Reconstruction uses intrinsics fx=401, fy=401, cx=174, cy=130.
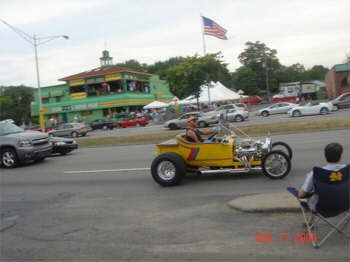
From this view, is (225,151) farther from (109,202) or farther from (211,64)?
(211,64)

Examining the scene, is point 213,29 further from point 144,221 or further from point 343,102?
point 144,221

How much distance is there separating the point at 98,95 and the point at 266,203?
193 ft

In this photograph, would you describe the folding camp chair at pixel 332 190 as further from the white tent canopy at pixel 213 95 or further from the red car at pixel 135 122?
the white tent canopy at pixel 213 95

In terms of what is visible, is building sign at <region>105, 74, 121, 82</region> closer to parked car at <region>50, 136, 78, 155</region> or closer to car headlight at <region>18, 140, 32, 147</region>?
parked car at <region>50, 136, 78, 155</region>

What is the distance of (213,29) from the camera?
140ft

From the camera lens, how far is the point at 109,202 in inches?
325

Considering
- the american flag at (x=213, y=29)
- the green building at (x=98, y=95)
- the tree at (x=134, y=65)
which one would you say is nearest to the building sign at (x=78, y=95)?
the green building at (x=98, y=95)

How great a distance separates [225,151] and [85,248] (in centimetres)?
439

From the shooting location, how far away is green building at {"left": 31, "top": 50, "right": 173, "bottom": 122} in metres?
61.4

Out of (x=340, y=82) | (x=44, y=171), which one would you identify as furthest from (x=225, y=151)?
(x=340, y=82)

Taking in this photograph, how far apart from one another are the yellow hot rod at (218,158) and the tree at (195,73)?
36303 mm

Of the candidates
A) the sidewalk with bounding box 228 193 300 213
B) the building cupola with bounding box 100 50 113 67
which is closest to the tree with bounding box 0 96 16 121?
the building cupola with bounding box 100 50 113 67

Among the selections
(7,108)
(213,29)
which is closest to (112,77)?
(213,29)

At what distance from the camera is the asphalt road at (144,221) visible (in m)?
5.08
